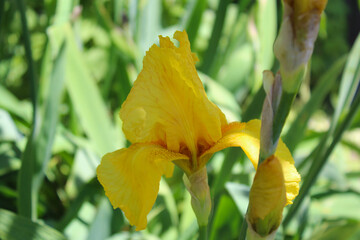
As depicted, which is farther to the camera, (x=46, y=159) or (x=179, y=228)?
(x=179, y=228)

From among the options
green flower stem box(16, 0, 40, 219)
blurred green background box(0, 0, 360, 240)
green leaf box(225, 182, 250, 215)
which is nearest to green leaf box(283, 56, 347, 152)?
blurred green background box(0, 0, 360, 240)

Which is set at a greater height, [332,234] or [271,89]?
[271,89]

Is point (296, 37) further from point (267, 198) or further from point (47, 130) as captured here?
point (47, 130)

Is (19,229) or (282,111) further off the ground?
(282,111)

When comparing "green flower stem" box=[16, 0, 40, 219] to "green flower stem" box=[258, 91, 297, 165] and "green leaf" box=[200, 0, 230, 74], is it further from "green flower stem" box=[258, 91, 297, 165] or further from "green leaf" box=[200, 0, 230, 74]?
"green flower stem" box=[258, 91, 297, 165]

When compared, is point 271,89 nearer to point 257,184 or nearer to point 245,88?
point 257,184

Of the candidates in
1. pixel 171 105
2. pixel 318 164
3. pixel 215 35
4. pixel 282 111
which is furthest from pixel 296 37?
pixel 215 35

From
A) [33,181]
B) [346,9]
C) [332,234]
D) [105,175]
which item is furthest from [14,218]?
[346,9]
